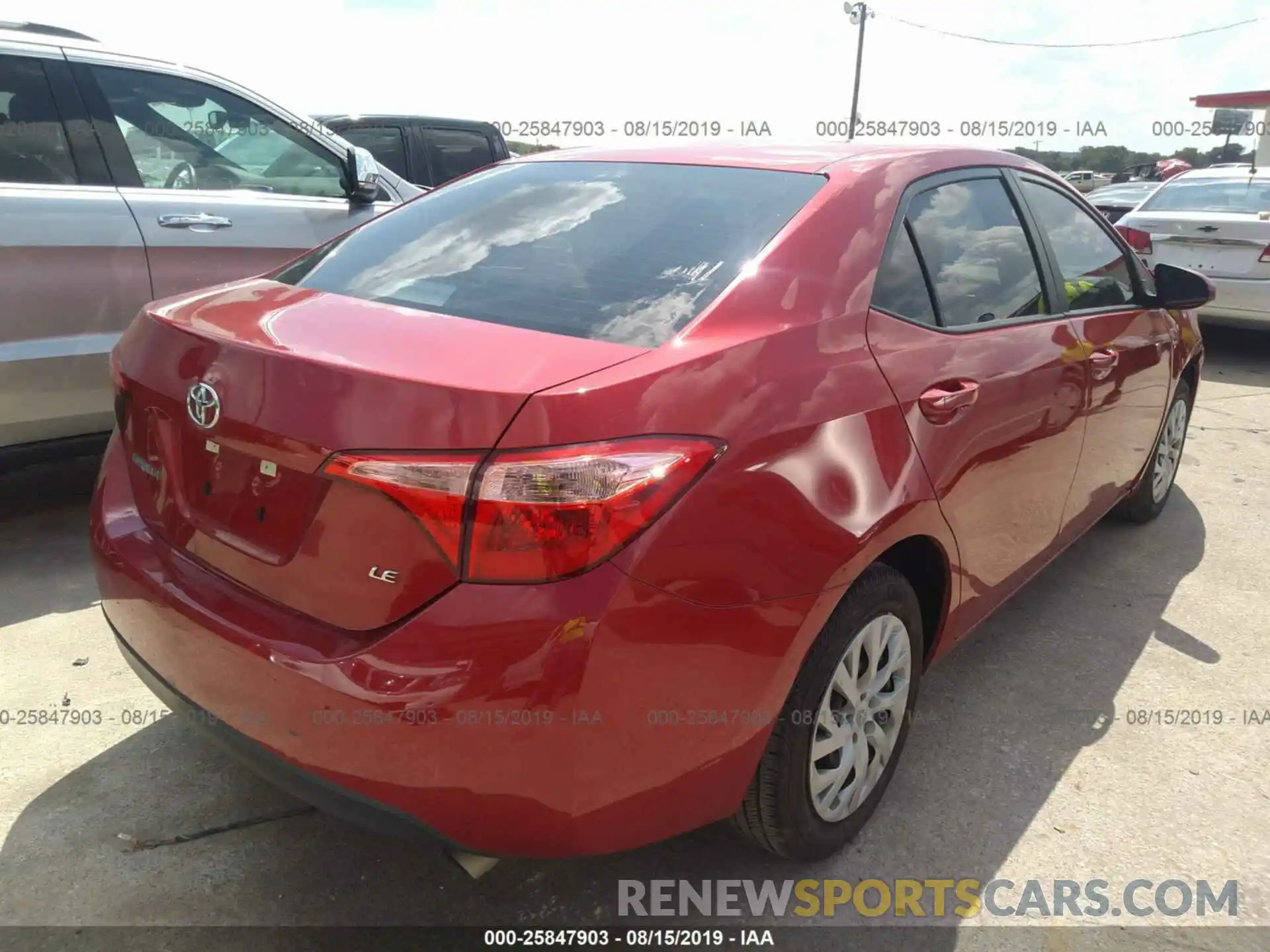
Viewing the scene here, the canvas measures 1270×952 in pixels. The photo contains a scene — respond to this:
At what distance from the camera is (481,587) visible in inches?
61.8

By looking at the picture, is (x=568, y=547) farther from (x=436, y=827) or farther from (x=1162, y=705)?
(x=1162, y=705)

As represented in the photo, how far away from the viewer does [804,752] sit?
2.01m

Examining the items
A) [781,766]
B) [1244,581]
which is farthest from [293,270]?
[1244,581]

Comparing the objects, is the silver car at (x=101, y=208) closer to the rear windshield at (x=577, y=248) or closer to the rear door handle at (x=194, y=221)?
the rear door handle at (x=194, y=221)

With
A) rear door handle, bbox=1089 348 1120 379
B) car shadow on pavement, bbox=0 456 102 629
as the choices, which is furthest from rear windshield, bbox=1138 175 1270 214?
car shadow on pavement, bbox=0 456 102 629

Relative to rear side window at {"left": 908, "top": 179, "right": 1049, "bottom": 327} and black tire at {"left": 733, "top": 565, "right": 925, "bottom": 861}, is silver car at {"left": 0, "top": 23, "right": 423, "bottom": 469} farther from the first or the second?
black tire at {"left": 733, "top": 565, "right": 925, "bottom": 861}

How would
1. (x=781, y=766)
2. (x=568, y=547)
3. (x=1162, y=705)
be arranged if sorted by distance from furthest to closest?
1. (x=1162, y=705)
2. (x=781, y=766)
3. (x=568, y=547)

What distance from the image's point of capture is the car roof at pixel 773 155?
2.40 meters

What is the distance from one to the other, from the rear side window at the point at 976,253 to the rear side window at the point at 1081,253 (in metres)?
0.22

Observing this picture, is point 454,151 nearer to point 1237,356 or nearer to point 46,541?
point 46,541

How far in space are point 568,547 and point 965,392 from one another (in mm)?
1213

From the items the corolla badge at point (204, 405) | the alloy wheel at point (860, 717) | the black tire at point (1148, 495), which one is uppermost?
the corolla badge at point (204, 405)

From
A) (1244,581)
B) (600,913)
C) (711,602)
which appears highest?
(711,602)

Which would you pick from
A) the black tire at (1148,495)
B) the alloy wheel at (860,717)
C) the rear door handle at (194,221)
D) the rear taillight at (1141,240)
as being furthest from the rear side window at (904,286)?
the rear taillight at (1141,240)
